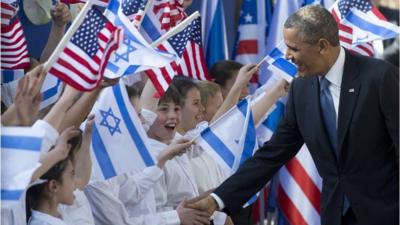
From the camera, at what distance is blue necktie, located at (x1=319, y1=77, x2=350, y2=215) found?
669cm

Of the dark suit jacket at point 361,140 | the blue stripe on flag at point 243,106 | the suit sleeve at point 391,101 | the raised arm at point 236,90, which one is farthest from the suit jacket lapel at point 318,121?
the raised arm at point 236,90

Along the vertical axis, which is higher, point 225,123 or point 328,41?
point 328,41

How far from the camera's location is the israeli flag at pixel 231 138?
25.0 feet

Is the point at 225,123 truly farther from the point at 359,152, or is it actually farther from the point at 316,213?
the point at 316,213

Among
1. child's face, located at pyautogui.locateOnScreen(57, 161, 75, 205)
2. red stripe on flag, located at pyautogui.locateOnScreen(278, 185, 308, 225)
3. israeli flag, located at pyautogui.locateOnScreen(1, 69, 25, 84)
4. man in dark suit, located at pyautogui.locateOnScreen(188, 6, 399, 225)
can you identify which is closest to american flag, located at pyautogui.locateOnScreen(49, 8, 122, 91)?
child's face, located at pyautogui.locateOnScreen(57, 161, 75, 205)

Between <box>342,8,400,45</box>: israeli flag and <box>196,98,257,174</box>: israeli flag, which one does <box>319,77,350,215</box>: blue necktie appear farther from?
<box>342,8,400,45</box>: israeli flag

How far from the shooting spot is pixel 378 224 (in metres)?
6.68

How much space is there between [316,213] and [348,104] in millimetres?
2941

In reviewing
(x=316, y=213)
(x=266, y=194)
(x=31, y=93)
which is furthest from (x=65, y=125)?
(x=266, y=194)

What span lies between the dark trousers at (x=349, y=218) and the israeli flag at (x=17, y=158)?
2.17 meters

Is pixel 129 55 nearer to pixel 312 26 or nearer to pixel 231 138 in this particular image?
pixel 312 26

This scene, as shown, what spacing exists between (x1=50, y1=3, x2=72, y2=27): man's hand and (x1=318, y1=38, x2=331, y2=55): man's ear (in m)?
2.10

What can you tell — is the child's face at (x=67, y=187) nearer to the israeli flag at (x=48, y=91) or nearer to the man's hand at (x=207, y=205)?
the israeli flag at (x=48, y=91)

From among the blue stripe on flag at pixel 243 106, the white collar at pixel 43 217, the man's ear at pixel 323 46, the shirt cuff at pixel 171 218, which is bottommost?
the shirt cuff at pixel 171 218
